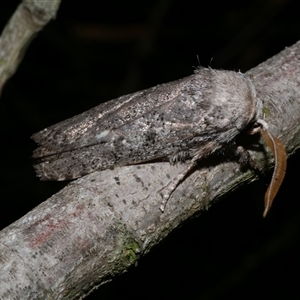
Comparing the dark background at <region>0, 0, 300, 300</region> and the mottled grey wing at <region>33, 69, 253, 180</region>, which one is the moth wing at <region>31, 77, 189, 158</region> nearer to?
the mottled grey wing at <region>33, 69, 253, 180</region>

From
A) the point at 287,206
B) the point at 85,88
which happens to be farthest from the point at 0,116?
the point at 287,206

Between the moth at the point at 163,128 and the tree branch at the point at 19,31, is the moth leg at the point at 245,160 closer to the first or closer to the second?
the moth at the point at 163,128

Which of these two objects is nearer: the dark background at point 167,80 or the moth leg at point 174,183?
the moth leg at point 174,183

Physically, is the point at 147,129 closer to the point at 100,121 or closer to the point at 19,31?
the point at 100,121

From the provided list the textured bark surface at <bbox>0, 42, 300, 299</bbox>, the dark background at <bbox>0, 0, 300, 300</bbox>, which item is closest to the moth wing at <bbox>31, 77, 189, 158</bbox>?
the textured bark surface at <bbox>0, 42, 300, 299</bbox>

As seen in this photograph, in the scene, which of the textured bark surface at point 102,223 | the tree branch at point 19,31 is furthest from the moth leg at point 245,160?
the tree branch at point 19,31

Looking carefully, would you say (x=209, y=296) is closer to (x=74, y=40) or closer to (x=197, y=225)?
(x=197, y=225)
